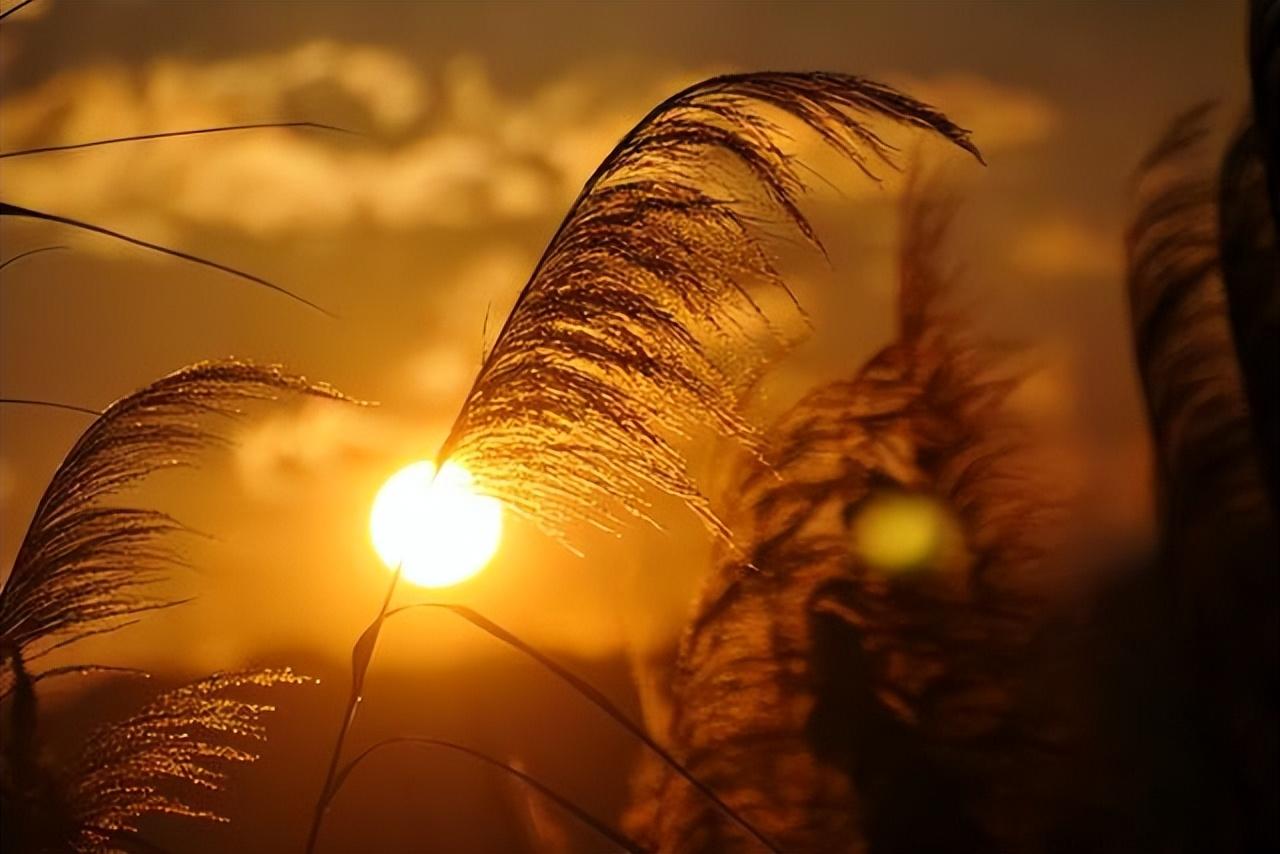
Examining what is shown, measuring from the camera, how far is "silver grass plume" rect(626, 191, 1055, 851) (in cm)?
207

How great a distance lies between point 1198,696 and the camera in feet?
6.22

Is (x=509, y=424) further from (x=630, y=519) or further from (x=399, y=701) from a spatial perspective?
(x=399, y=701)

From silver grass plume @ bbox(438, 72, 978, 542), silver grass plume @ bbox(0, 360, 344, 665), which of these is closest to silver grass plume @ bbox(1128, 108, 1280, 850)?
silver grass plume @ bbox(438, 72, 978, 542)

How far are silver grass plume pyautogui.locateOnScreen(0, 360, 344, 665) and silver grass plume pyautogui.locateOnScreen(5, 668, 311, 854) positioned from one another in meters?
0.14

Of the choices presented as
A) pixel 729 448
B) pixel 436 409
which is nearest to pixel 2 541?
pixel 436 409

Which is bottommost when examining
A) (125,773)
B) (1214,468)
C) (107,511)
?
(125,773)

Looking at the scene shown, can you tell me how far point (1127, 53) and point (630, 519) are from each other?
128cm

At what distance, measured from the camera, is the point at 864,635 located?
84.0 inches

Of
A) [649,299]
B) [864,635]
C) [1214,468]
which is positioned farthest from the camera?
[864,635]

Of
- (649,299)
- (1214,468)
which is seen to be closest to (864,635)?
(1214,468)

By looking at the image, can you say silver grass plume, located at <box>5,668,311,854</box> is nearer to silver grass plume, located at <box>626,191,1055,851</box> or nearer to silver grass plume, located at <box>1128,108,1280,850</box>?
silver grass plume, located at <box>626,191,1055,851</box>

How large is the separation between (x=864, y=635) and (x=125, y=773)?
3.50 feet

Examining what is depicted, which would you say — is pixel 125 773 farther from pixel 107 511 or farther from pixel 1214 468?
pixel 1214 468

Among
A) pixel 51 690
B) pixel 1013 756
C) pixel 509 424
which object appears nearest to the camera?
pixel 509 424
